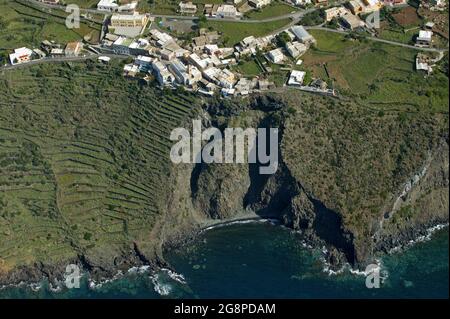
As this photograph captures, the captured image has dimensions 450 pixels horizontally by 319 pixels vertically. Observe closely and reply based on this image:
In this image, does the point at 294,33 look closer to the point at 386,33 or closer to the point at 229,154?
the point at 386,33

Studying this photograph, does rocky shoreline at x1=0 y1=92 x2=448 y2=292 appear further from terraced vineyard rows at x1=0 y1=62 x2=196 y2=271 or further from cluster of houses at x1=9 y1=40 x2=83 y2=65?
cluster of houses at x1=9 y1=40 x2=83 y2=65

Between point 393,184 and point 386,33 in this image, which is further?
point 386,33

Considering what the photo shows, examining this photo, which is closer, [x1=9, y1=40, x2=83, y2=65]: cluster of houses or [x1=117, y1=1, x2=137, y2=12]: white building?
[x1=9, y1=40, x2=83, y2=65]: cluster of houses

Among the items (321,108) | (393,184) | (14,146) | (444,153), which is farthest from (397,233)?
(14,146)

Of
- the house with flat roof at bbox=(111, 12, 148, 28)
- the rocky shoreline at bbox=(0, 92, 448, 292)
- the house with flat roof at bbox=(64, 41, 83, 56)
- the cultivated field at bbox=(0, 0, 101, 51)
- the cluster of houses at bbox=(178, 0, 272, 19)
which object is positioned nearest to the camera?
the rocky shoreline at bbox=(0, 92, 448, 292)

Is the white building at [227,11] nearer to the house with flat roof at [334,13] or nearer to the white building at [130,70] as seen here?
the house with flat roof at [334,13]

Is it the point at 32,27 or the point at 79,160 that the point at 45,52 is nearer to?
the point at 32,27

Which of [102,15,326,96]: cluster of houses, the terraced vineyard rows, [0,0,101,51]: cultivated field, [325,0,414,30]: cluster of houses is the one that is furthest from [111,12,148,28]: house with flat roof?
[325,0,414,30]: cluster of houses
